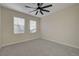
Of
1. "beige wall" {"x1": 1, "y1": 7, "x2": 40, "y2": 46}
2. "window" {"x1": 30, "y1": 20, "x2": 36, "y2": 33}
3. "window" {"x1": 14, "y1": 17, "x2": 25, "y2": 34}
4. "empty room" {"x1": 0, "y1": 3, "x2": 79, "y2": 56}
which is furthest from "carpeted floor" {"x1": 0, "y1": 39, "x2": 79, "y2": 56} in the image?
"window" {"x1": 30, "y1": 20, "x2": 36, "y2": 33}

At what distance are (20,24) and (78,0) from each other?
4536 millimetres

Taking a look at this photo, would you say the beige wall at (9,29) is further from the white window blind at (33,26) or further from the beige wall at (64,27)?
the beige wall at (64,27)

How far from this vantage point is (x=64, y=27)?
4609 millimetres

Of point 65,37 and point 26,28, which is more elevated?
point 26,28

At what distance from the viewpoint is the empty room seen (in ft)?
11.3

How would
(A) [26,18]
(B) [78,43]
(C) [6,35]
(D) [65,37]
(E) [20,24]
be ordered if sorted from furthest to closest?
(A) [26,18] < (E) [20,24] < (D) [65,37] < (C) [6,35] < (B) [78,43]

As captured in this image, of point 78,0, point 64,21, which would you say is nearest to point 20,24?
point 64,21

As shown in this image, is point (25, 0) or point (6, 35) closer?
point (25, 0)

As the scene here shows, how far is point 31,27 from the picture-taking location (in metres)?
6.22

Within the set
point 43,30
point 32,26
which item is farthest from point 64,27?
point 32,26

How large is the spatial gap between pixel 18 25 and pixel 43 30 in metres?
2.60

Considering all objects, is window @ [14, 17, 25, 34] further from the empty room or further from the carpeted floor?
the carpeted floor

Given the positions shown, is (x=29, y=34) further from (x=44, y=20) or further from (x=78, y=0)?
(x=78, y=0)

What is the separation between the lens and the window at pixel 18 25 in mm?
4801
